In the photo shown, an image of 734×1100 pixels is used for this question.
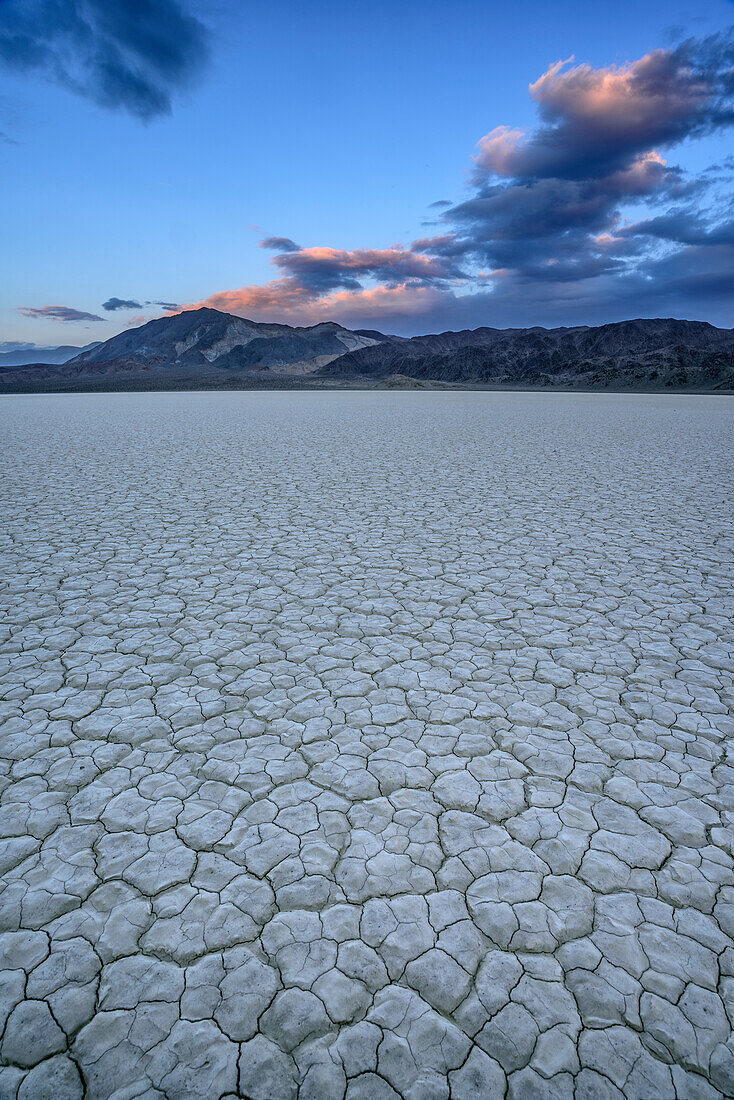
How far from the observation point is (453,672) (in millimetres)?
3088

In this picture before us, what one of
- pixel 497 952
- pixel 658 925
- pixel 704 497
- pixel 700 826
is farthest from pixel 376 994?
pixel 704 497

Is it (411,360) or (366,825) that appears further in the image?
(411,360)

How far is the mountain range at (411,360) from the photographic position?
194ft

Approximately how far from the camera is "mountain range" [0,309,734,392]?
59.1 metres

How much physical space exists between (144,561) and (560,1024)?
434 centimetres

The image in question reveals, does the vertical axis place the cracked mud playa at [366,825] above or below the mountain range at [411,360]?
A: below

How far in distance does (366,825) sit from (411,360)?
320ft

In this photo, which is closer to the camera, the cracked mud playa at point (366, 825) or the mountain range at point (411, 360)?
the cracked mud playa at point (366, 825)

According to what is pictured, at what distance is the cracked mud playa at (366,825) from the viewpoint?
4.56 ft

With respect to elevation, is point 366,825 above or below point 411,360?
below

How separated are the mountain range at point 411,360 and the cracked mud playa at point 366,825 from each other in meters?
54.8

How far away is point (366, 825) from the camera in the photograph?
80.7 inches

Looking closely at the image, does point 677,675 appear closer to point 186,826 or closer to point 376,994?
point 376,994

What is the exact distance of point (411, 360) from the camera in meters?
93.8
